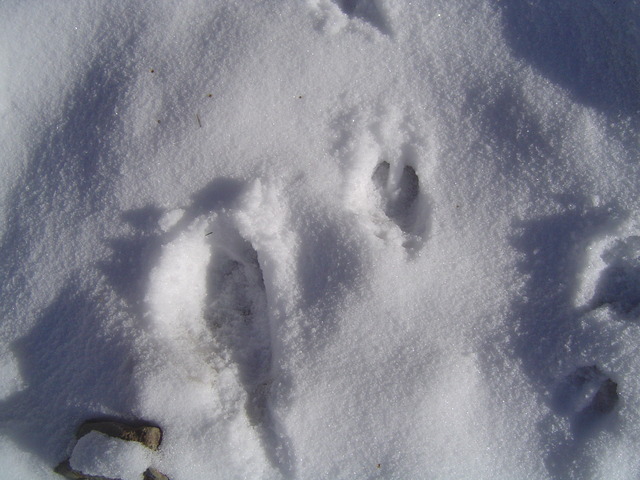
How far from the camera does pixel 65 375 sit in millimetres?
1584

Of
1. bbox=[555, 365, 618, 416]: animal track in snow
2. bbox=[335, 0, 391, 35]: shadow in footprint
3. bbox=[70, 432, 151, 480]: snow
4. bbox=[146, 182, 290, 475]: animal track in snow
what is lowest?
bbox=[70, 432, 151, 480]: snow

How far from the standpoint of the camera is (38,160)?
170cm

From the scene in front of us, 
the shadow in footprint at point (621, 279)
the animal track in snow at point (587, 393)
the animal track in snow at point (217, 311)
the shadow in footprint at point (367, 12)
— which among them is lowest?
the animal track in snow at point (217, 311)

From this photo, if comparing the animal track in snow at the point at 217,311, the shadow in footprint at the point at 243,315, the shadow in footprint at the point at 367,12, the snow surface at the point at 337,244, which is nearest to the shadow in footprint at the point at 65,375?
the snow surface at the point at 337,244

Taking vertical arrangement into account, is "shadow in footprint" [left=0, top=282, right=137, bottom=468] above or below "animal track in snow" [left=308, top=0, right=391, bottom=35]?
below

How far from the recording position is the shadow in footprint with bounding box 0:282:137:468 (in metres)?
1.54

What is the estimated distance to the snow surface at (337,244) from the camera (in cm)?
148

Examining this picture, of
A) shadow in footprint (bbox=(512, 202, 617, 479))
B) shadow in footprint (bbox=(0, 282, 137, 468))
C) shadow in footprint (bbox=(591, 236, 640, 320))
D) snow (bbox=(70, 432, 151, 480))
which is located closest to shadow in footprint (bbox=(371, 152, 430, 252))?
shadow in footprint (bbox=(512, 202, 617, 479))

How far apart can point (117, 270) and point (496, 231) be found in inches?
52.3

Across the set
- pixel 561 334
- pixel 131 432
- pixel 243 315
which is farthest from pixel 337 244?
pixel 131 432

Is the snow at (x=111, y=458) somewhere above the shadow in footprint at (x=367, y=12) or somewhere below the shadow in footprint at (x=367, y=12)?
below

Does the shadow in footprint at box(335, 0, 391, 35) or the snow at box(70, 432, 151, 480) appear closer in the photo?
the snow at box(70, 432, 151, 480)

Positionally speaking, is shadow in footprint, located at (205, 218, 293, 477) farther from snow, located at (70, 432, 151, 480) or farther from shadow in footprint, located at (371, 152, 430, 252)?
shadow in footprint, located at (371, 152, 430, 252)

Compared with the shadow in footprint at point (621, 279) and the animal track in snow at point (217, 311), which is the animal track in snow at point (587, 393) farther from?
the animal track in snow at point (217, 311)
